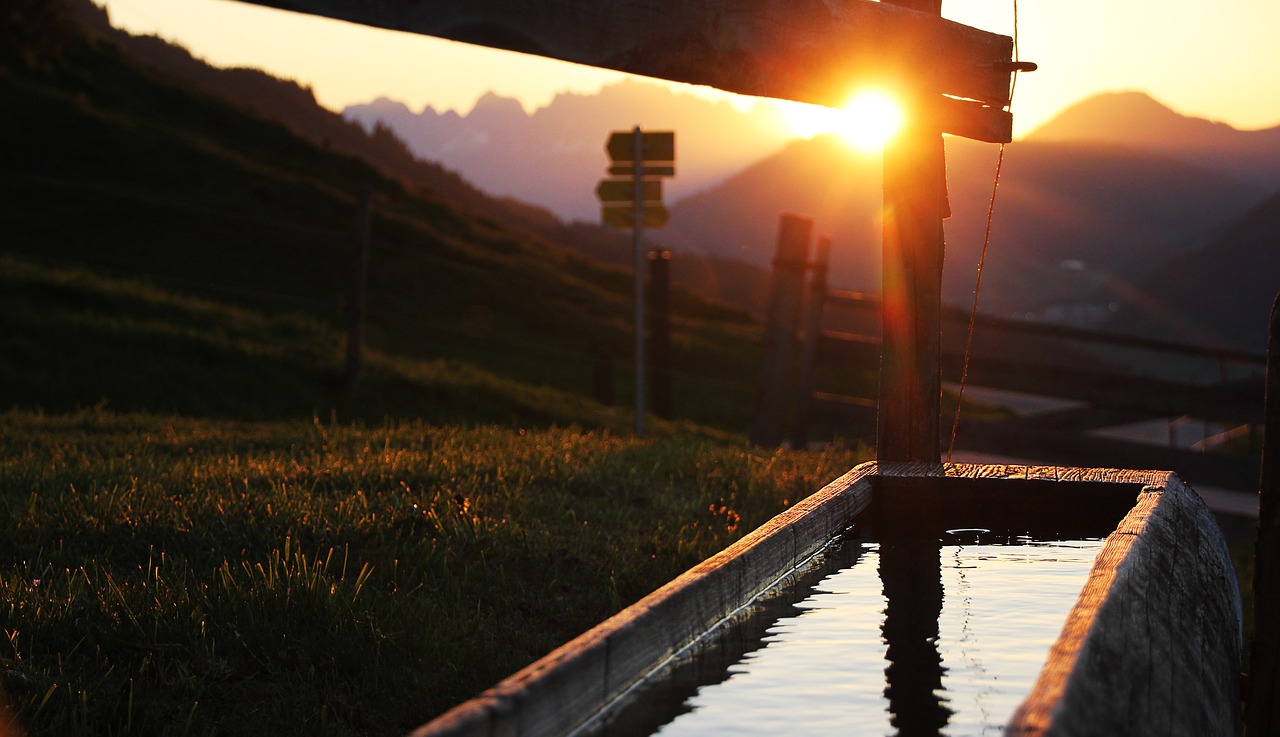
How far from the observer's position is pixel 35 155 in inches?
840

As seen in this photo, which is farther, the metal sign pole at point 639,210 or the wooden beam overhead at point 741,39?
the metal sign pole at point 639,210

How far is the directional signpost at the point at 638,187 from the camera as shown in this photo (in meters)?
11.0

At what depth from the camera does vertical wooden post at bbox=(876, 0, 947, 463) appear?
432 centimetres

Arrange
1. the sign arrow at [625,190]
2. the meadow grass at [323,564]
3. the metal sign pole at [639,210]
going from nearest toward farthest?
1. the meadow grass at [323,564]
2. the metal sign pole at [639,210]
3. the sign arrow at [625,190]

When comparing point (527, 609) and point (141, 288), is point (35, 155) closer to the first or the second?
point (141, 288)

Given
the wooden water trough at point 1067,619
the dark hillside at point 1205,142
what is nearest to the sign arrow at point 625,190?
the wooden water trough at point 1067,619

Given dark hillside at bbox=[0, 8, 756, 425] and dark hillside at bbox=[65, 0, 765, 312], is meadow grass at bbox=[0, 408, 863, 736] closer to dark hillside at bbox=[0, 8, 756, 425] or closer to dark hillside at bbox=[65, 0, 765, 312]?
dark hillside at bbox=[0, 8, 756, 425]

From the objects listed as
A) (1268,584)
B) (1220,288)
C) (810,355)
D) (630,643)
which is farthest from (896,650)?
(1220,288)

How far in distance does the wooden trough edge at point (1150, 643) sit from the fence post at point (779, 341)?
6.66 meters

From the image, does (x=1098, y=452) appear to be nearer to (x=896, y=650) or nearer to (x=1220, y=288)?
(x=896, y=650)

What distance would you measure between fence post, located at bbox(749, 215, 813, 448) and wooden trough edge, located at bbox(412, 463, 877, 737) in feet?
22.9

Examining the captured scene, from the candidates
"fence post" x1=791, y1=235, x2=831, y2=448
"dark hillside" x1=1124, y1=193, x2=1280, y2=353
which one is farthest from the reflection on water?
"dark hillside" x1=1124, y1=193, x2=1280, y2=353

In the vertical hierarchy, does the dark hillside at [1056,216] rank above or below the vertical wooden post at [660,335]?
above

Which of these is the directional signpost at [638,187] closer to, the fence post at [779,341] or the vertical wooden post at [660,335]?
the fence post at [779,341]
